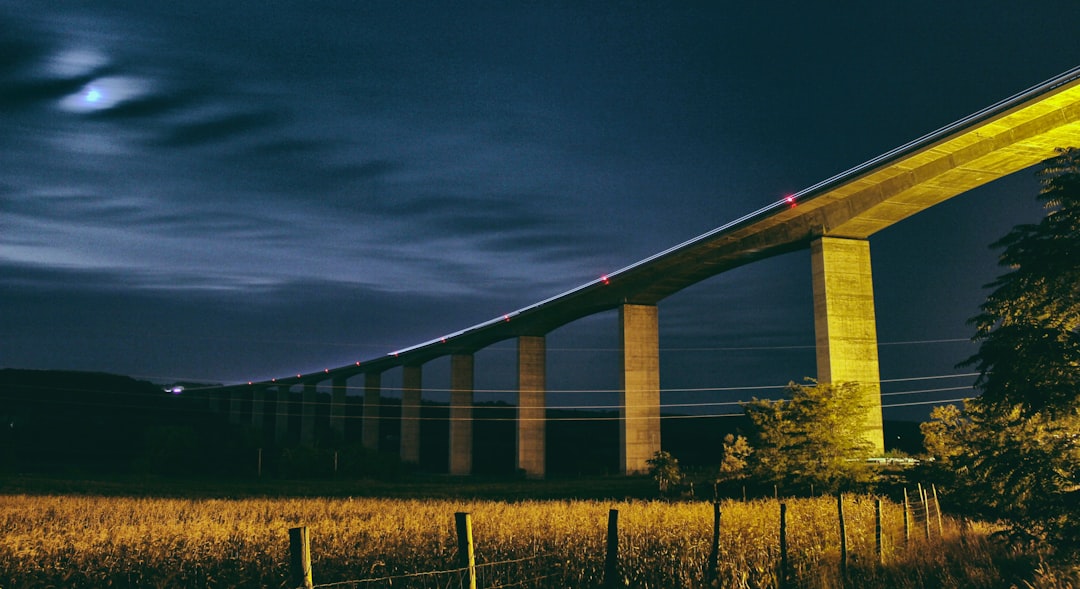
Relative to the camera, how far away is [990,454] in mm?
12289

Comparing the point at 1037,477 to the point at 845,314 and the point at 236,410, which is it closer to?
the point at 845,314

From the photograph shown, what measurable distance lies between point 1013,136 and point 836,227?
8863 millimetres

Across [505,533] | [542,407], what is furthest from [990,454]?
[542,407]

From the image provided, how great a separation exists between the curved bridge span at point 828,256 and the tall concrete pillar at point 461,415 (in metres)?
7.48

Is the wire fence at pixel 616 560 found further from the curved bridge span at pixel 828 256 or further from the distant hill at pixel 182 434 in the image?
the distant hill at pixel 182 434

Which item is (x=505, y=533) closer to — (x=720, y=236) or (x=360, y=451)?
(x=720, y=236)

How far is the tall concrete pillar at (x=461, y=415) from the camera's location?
78.1 meters

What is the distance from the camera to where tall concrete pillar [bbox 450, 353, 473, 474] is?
256ft

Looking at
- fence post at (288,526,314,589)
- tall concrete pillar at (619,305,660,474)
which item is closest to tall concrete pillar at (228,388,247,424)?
tall concrete pillar at (619,305,660,474)

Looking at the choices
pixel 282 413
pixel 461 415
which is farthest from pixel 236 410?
pixel 461 415

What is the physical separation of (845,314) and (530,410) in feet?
117

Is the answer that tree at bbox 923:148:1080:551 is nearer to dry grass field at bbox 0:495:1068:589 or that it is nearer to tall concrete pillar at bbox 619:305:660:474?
dry grass field at bbox 0:495:1068:589

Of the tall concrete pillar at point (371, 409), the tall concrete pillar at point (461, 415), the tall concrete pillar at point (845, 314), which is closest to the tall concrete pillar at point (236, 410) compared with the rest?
the tall concrete pillar at point (371, 409)

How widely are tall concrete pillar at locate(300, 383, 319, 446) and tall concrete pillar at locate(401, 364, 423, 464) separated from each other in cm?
2816
